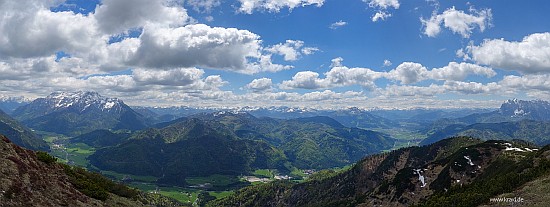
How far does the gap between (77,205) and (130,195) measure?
35739 millimetres

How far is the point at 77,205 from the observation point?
2544 inches

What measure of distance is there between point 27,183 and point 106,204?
18.4 metres

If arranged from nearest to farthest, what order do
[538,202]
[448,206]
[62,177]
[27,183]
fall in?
[27,183] → [62,177] → [538,202] → [448,206]

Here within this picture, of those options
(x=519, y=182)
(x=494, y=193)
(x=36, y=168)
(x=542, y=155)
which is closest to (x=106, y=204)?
(x=36, y=168)

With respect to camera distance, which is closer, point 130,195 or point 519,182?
point 130,195

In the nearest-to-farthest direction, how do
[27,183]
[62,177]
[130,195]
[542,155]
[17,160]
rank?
[27,183] → [17,160] → [62,177] → [130,195] → [542,155]

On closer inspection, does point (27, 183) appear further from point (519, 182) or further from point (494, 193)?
point (519, 182)

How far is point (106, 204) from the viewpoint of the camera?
74.6 m

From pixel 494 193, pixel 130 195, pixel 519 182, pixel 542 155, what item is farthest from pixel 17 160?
pixel 542 155

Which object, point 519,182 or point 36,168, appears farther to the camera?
point 519,182

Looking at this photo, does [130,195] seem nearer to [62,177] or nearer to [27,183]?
[62,177]

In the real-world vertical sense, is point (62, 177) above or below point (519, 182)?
above

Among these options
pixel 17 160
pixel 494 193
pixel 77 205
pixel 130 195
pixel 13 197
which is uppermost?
pixel 17 160

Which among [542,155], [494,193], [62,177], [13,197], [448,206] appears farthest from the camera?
[542,155]
